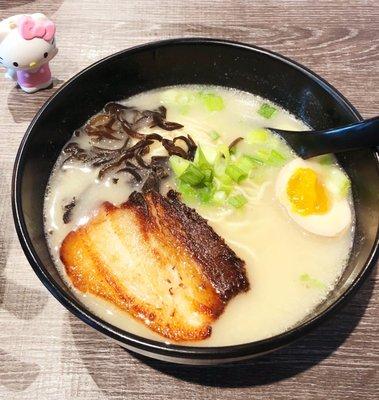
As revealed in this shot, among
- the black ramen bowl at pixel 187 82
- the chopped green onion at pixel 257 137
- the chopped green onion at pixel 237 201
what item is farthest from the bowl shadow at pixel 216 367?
the chopped green onion at pixel 257 137

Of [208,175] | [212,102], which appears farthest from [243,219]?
[212,102]

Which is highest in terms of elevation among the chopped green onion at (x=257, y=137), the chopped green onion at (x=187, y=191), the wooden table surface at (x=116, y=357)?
the chopped green onion at (x=257, y=137)

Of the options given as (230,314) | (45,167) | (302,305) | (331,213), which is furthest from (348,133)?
(45,167)

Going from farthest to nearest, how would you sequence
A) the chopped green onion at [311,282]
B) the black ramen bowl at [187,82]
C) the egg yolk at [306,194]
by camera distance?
the egg yolk at [306,194]
the chopped green onion at [311,282]
the black ramen bowl at [187,82]

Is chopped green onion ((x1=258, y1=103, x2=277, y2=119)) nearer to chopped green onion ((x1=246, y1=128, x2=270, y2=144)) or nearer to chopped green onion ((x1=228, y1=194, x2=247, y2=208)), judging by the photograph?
chopped green onion ((x1=246, y1=128, x2=270, y2=144))

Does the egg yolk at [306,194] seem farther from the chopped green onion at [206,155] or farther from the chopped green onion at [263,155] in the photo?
the chopped green onion at [206,155]

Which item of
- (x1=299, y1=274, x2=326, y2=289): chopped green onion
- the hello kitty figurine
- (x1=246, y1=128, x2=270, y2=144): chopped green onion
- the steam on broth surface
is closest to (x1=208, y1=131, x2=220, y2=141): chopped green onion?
the steam on broth surface

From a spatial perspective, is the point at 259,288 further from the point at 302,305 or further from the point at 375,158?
the point at 375,158
